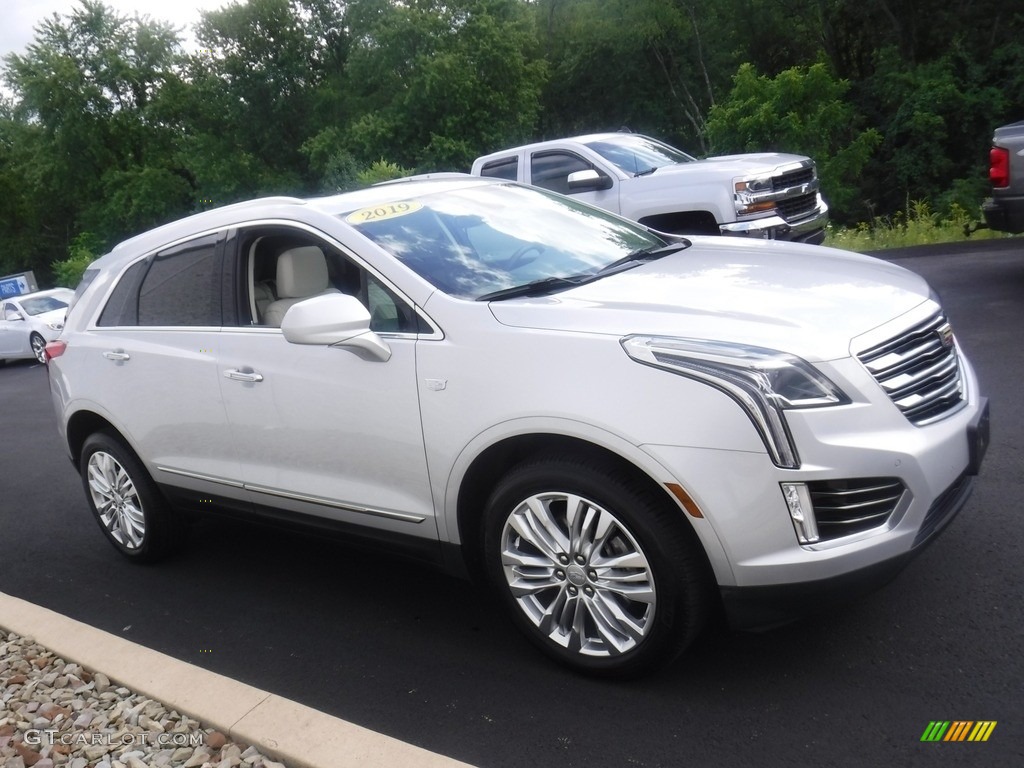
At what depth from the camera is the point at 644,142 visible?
1234cm

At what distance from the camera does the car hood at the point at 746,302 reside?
3363mm

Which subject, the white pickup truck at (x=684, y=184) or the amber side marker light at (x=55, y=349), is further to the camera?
the white pickup truck at (x=684, y=184)

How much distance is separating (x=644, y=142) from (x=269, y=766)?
403 inches

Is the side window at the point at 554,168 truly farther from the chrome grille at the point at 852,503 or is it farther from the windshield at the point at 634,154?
the chrome grille at the point at 852,503

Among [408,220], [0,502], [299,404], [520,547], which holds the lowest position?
[0,502]

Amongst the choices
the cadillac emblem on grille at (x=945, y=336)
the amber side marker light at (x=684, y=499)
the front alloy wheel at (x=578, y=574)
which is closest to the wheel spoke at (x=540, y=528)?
the front alloy wheel at (x=578, y=574)

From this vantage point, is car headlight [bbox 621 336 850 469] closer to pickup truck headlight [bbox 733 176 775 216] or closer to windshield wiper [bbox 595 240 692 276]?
windshield wiper [bbox 595 240 692 276]

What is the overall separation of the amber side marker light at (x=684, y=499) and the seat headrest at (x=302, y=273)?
2125mm

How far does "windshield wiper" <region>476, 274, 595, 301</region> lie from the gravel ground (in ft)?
6.03

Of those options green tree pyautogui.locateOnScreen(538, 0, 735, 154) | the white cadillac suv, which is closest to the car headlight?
the white cadillac suv

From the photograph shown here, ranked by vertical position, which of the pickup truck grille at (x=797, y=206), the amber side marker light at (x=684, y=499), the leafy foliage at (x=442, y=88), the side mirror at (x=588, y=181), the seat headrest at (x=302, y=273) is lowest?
the amber side marker light at (x=684, y=499)

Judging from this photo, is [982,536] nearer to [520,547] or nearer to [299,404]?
[520,547]

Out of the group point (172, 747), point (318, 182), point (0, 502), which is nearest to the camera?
point (172, 747)

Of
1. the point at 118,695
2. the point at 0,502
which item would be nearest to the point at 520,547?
the point at 118,695
